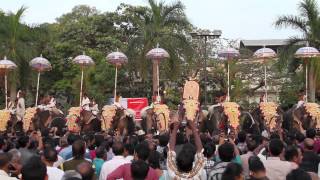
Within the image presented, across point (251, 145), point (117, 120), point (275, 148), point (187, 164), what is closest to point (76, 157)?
point (187, 164)

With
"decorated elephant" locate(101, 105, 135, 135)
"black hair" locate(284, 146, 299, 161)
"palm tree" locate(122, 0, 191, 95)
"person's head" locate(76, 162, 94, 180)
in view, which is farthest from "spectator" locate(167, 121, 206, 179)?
"palm tree" locate(122, 0, 191, 95)

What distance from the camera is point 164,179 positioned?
6.28 m

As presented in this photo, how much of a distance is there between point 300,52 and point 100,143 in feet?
37.5

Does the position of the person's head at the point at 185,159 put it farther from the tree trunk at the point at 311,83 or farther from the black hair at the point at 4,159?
the tree trunk at the point at 311,83

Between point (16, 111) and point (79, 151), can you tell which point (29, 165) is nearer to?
point (79, 151)

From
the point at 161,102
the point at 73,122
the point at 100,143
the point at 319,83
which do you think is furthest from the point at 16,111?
the point at 319,83

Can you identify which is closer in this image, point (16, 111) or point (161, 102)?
point (161, 102)

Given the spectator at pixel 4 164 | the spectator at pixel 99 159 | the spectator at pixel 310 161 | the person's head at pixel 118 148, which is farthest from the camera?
the spectator at pixel 99 159

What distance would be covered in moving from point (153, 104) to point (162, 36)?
9338 mm

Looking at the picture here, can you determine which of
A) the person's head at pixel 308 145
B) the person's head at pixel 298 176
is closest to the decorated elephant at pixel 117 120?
the person's head at pixel 308 145

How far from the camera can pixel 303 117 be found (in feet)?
54.6

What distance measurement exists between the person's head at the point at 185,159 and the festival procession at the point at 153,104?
0.01 m

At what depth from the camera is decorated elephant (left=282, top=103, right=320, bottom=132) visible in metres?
16.3

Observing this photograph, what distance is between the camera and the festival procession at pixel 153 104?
636 cm
